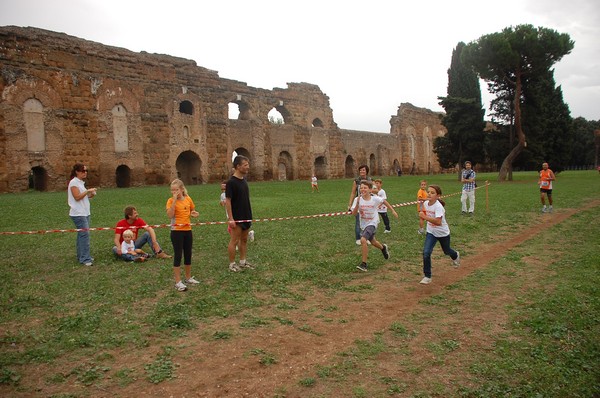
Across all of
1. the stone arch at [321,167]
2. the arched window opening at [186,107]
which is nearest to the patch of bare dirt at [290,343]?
the arched window opening at [186,107]

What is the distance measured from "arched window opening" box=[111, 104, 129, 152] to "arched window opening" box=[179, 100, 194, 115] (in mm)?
4627

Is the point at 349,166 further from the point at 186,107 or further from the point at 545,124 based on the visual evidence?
the point at 186,107

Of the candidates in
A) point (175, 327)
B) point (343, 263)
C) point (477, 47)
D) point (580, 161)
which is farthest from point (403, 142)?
point (175, 327)

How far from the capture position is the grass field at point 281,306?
3.42m

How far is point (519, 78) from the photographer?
27953mm

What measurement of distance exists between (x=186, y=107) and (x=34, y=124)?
1021 cm

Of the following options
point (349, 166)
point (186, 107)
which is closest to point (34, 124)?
point (186, 107)

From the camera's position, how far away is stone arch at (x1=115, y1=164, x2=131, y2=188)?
27703 mm

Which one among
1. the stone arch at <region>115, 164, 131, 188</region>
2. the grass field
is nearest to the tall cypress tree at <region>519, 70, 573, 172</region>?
the grass field

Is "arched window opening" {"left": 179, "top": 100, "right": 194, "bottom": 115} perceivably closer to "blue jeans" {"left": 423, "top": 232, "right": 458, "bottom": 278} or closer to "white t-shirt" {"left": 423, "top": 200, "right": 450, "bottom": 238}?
"white t-shirt" {"left": 423, "top": 200, "right": 450, "bottom": 238}

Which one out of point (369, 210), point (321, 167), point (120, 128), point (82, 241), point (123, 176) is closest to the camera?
point (369, 210)

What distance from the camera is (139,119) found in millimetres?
27656

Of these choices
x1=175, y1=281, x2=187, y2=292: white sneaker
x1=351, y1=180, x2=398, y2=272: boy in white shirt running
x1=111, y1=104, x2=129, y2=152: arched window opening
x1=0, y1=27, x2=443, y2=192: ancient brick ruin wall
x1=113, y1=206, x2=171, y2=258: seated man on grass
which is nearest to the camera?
x1=175, y1=281, x2=187, y2=292: white sneaker

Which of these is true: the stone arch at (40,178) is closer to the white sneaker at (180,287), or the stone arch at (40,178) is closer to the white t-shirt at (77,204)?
the white t-shirt at (77,204)
